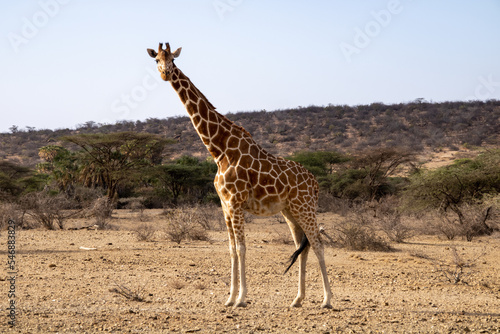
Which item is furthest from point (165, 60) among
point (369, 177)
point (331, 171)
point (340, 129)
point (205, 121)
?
point (340, 129)

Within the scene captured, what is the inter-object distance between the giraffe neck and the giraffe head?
120mm

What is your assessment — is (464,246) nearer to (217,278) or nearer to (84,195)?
(217,278)

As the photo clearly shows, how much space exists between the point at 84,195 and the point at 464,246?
16.1m

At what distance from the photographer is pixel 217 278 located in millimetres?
8305

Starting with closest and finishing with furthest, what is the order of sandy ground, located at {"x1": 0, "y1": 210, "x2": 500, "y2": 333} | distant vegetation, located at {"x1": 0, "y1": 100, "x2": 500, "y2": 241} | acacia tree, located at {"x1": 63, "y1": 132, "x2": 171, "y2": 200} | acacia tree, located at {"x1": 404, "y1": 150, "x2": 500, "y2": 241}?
sandy ground, located at {"x1": 0, "y1": 210, "x2": 500, "y2": 333}
distant vegetation, located at {"x1": 0, "y1": 100, "x2": 500, "y2": 241}
acacia tree, located at {"x1": 404, "y1": 150, "x2": 500, "y2": 241}
acacia tree, located at {"x1": 63, "y1": 132, "x2": 171, "y2": 200}

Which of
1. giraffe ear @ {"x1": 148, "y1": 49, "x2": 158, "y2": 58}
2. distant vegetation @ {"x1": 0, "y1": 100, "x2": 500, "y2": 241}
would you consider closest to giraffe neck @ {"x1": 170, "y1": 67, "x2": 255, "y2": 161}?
giraffe ear @ {"x1": 148, "y1": 49, "x2": 158, "y2": 58}

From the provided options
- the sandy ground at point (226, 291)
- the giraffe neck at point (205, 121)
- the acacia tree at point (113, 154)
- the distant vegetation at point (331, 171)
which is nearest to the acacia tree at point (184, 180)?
the distant vegetation at point (331, 171)

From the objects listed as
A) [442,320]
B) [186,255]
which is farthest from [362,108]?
[442,320]

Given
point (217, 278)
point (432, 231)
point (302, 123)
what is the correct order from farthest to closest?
1. point (302, 123)
2. point (432, 231)
3. point (217, 278)

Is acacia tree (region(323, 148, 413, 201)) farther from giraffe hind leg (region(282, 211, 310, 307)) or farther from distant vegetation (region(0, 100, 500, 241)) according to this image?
giraffe hind leg (region(282, 211, 310, 307))

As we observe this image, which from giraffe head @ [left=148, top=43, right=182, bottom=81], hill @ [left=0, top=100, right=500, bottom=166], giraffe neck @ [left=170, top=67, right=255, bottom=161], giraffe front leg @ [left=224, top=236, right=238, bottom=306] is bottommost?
giraffe front leg @ [left=224, top=236, right=238, bottom=306]

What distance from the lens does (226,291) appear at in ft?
24.0

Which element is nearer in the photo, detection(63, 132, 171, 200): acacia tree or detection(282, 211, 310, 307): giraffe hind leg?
detection(282, 211, 310, 307): giraffe hind leg

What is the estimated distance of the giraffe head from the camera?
631 centimetres
